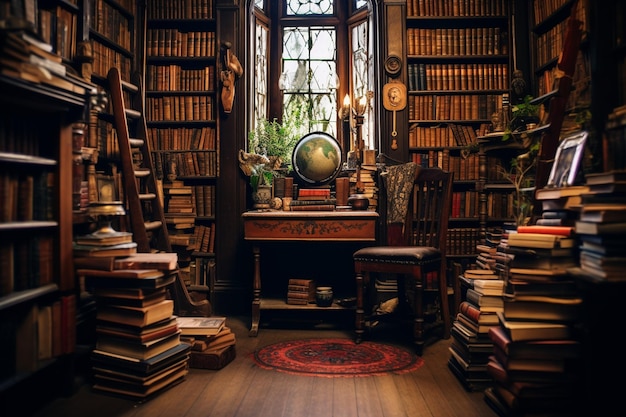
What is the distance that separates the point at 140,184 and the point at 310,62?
6.74 ft

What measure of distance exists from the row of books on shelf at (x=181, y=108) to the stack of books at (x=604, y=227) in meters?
3.25

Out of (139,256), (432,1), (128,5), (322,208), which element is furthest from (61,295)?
(432,1)

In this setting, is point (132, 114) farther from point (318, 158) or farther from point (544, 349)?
point (544, 349)

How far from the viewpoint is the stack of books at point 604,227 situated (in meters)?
1.76

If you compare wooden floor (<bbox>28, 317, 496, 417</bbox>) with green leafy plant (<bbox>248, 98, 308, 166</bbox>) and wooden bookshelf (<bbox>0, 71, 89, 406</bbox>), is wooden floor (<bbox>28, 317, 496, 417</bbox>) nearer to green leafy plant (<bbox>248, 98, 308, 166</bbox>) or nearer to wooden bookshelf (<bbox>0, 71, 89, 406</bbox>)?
wooden bookshelf (<bbox>0, 71, 89, 406</bbox>)

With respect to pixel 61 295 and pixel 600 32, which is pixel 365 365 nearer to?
pixel 61 295

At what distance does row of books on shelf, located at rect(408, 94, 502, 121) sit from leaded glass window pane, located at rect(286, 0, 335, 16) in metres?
1.41

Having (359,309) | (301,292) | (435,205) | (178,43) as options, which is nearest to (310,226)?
(301,292)

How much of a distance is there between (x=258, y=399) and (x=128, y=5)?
3.38 m

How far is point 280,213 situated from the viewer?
3721mm

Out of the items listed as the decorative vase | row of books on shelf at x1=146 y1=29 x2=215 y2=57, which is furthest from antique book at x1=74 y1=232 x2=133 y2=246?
row of books on shelf at x1=146 y1=29 x2=215 y2=57

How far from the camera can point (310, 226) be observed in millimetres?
3670

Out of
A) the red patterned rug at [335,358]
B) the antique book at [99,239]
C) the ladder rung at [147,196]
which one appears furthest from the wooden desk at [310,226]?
the antique book at [99,239]

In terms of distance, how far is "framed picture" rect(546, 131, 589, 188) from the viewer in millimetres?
2191
